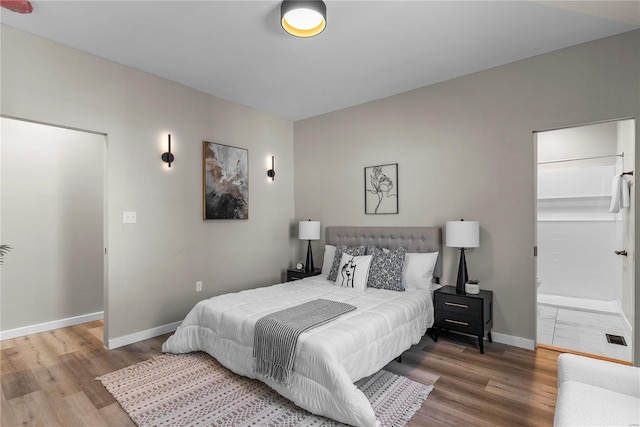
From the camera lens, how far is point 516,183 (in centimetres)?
319

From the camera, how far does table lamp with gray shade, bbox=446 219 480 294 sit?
3176 millimetres

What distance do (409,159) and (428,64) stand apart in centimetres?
109

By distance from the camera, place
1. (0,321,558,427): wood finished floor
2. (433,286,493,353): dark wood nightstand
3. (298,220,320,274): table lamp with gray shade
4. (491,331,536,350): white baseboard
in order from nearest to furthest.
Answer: (0,321,558,427): wood finished floor
(433,286,493,353): dark wood nightstand
(491,331,536,350): white baseboard
(298,220,320,274): table lamp with gray shade

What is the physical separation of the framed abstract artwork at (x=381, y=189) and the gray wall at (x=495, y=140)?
0.26ft

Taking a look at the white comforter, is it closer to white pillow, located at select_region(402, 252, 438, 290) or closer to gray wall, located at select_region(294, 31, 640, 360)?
white pillow, located at select_region(402, 252, 438, 290)

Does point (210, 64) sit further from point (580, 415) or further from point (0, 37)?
point (580, 415)

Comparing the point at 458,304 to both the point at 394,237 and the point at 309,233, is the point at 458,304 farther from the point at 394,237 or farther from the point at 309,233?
the point at 309,233

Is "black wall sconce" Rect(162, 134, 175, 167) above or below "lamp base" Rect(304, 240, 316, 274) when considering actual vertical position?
above

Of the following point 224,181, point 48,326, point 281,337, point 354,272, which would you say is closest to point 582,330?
point 354,272

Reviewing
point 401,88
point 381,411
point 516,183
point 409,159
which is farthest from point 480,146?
point 381,411

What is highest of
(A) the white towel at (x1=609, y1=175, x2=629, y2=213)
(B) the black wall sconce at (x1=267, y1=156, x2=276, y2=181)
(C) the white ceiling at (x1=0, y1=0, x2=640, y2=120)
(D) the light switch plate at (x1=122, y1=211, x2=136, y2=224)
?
(C) the white ceiling at (x1=0, y1=0, x2=640, y2=120)

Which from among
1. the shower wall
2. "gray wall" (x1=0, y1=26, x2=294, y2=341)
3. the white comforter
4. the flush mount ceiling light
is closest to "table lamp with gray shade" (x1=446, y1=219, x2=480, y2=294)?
the white comforter

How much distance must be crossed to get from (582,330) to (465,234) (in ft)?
6.55

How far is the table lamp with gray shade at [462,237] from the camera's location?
10.4 feet
